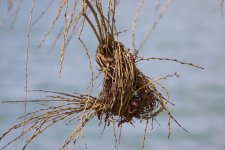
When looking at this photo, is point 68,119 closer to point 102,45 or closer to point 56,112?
point 56,112

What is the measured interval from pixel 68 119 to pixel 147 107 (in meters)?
0.18

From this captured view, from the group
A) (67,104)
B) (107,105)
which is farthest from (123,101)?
(67,104)

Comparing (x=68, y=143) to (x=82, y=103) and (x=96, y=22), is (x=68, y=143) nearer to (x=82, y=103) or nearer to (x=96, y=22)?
(x=82, y=103)

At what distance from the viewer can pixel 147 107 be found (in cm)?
118

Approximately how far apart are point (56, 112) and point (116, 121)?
142mm

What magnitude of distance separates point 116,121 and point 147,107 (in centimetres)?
8

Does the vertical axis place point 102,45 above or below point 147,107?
above

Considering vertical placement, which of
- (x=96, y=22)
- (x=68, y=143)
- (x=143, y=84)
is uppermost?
(x=96, y=22)

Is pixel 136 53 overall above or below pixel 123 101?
above

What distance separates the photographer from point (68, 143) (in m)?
1.15

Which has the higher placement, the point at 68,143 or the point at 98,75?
the point at 98,75

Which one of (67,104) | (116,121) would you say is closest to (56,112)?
(67,104)

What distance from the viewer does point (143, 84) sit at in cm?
115

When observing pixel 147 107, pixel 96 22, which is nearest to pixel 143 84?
pixel 147 107
